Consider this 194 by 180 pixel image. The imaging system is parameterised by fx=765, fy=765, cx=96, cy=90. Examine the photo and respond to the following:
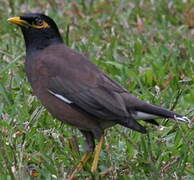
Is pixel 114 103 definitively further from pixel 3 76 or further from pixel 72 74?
pixel 3 76

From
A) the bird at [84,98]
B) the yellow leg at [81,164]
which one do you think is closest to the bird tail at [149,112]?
the bird at [84,98]

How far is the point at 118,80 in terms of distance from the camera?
8.24 metres

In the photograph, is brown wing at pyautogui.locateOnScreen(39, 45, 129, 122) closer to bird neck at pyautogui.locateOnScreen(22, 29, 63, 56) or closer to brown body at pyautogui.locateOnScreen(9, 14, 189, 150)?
brown body at pyautogui.locateOnScreen(9, 14, 189, 150)

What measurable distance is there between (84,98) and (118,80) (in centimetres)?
200

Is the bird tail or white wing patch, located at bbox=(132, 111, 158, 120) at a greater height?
the bird tail

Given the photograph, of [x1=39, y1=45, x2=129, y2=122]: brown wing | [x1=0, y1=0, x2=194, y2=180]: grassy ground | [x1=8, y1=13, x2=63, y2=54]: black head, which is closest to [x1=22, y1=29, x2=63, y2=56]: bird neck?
[x1=8, y1=13, x2=63, y2=54]: black head

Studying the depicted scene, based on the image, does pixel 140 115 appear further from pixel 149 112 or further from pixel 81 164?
pixel 81 164

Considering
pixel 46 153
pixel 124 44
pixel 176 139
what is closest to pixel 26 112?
pixel 46 153

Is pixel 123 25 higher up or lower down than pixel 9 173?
lower down

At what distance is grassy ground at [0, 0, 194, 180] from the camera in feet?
20.5

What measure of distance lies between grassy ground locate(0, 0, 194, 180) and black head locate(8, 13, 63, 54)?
28.2 inches

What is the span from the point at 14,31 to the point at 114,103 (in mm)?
3610

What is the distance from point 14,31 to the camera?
9570mm

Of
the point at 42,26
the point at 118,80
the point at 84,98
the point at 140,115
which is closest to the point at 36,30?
the point at 42,26
